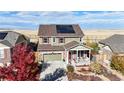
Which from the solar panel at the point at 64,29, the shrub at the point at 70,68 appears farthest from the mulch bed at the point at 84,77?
the solar panel at the point at 64,29

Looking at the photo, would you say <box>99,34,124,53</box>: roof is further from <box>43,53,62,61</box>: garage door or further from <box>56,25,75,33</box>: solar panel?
<box>43,53,62,61</box>: garage door

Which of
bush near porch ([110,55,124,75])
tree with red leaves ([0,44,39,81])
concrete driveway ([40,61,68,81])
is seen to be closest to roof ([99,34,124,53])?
bush near porch ([110,55,124,75])

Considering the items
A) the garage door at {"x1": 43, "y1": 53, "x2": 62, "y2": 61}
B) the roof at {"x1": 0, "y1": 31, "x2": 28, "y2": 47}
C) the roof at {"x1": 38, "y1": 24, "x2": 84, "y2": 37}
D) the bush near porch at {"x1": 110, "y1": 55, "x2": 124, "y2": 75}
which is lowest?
the bush near porch at {"x1": 110, "y1": 55, "x2": 124, "y2": 75}

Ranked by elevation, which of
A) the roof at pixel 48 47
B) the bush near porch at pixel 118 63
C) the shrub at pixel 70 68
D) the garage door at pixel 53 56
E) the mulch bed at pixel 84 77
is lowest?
the mulch bed at pixel 84 77

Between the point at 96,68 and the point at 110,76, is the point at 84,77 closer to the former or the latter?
the point at 96,68

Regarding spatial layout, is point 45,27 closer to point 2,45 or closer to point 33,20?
point 33,20

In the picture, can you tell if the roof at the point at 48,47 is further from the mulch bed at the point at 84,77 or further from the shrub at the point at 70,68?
the mulch bed at the point at 84,77
